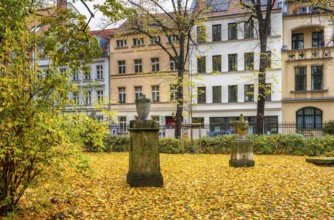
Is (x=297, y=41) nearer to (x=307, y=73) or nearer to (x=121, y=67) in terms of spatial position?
(x=307, y=73)

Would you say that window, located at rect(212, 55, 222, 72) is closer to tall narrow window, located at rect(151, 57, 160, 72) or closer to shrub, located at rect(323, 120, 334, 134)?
tall narrow window, located at rect(151, 57, 160, 72)

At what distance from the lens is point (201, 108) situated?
36125mm

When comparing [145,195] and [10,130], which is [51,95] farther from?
[145,195]

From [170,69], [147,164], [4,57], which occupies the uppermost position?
[170,69]

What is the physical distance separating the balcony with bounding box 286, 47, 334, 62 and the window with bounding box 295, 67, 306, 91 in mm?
1110

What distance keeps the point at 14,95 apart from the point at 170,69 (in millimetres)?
33258

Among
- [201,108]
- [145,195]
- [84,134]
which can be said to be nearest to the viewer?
[84,134]

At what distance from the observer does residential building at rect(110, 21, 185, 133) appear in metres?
37.8

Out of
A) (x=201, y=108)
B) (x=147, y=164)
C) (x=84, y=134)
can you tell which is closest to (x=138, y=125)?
(x=147, y=164)

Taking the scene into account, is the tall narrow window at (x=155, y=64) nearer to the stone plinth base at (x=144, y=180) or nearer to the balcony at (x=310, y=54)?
the balcony at (x=310, y=54)

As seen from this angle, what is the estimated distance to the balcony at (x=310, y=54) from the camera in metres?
32.4

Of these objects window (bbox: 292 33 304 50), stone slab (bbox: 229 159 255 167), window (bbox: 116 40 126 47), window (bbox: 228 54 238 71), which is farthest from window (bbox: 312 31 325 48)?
stone slab (bbox: 229 159 255 167)

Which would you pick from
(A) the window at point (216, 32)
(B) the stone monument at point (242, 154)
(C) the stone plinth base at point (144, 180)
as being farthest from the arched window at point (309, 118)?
(C) the stone plinth base at point (144, 180)

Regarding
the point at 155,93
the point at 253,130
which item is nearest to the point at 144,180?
the point at 253,130
